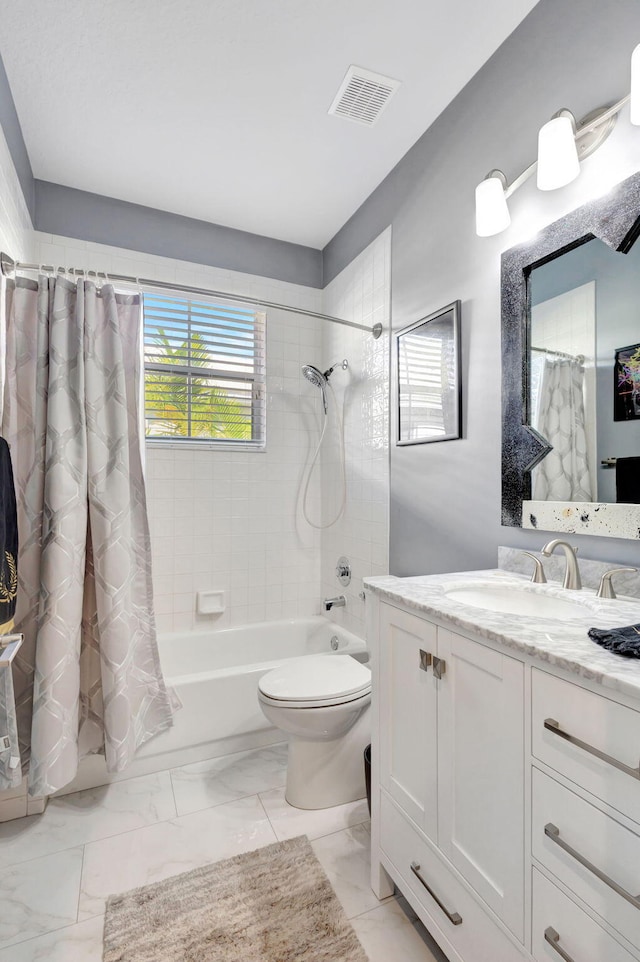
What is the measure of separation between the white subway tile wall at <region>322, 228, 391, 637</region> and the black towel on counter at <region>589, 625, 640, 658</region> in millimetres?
1404

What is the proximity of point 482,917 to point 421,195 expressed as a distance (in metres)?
2.33

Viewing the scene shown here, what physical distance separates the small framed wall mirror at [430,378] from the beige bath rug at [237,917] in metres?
1.51

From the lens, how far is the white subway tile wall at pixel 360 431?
2.26 m

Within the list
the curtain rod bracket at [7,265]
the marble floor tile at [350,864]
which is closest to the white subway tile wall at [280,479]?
the curtain rod bracket at [7,265]

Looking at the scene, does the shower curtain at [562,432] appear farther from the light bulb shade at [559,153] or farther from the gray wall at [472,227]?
the light bulb shade at [559,153]

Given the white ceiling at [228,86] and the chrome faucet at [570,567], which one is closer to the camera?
the chrome faucet at [570,567]

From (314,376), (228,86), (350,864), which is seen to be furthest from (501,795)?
(228,86)

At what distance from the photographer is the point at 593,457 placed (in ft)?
4.14

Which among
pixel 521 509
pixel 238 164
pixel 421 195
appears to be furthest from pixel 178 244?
pixel 521 509

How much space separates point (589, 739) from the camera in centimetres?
71

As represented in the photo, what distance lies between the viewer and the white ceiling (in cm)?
148

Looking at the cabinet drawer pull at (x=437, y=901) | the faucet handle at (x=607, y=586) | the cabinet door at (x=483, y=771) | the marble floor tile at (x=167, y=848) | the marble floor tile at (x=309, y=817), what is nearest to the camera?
the cabinet door at (x=483, y=771)

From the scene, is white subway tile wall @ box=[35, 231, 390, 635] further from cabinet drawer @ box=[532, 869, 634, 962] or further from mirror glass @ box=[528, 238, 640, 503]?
cabinet drawer @ box=[532, 869, 634, 962]

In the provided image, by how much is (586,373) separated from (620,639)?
78cm
